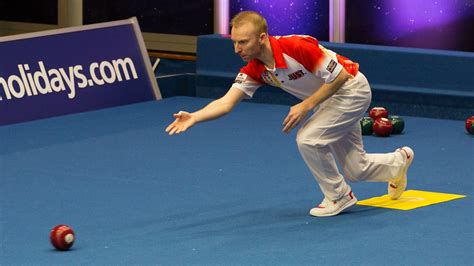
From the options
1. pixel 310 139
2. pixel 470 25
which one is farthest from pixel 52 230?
pixel 470 25

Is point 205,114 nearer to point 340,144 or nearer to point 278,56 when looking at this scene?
point 278,56

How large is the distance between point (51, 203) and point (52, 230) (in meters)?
1.20

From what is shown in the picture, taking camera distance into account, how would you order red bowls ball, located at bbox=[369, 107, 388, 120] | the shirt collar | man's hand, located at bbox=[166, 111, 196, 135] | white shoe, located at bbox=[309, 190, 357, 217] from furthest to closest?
red bowls ball, located at bbox=[369, 107, 388, 120]
white shoe, located at bbox=[309, 190, 357, 217]
the shirt collar
man's hand, located at bbox=[166, 111, 196, 135]

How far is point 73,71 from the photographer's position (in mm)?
11852

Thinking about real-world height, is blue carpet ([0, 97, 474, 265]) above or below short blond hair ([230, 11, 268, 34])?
below

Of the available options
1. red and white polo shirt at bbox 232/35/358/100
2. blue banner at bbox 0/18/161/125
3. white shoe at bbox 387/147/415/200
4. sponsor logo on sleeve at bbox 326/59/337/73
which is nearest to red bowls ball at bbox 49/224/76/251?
red and white polo shirt at bbox 232/35/358/100

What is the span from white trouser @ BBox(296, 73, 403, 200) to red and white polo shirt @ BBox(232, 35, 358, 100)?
171 millimetres

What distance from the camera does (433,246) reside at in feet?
23.4

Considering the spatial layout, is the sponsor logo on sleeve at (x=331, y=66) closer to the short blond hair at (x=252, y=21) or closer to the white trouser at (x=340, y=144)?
the white trouser at (x=340, y=144)

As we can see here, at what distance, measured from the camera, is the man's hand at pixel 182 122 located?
7.49 meters

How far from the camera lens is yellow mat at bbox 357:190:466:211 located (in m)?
8.21

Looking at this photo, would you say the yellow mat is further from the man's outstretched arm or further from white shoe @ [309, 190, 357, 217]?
the man's outstretched arm

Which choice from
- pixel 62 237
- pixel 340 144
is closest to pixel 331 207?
pixel 340 144

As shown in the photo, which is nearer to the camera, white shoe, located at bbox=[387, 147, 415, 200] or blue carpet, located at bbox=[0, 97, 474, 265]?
blue carpet, located at bbox=[0, 97, 474, 265]
